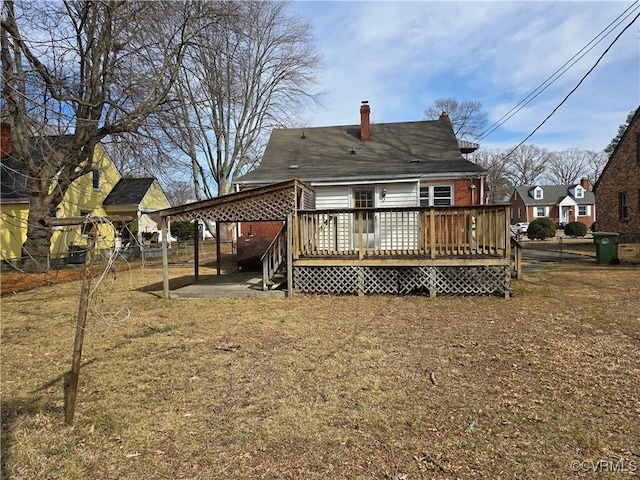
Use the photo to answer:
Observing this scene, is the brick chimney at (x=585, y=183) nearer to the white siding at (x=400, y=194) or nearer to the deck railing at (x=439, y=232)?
the white siding at (x=400, y=194)

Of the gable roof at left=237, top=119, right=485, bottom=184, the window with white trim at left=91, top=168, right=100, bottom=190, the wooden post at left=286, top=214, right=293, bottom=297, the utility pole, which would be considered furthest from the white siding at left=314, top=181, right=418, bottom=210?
the window with white trim at left=91, top=168, right=100, bottom=190

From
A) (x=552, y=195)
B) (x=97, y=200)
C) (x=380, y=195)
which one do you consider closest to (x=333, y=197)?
(x=380, y=195)

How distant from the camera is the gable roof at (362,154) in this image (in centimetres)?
1396

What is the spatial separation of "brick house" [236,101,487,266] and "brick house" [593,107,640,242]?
1158 centimetres

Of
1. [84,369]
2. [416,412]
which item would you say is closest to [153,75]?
[84,369]

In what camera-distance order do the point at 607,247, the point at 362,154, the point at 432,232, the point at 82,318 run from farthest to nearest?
1. the point at 362,154
2. the point at 607,247
3. the point at 432,232
4. the point at 82,318

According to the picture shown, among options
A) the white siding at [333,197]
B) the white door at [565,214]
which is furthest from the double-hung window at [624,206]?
the white door at [565,214]

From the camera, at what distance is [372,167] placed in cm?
1476

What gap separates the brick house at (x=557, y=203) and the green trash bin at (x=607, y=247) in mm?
41192

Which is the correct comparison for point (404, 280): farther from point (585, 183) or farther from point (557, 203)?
point (585, 183)

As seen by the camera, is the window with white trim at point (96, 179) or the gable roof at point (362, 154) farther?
the window with white trim at point (96, 179)

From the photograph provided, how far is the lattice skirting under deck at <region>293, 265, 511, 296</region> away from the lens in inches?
352

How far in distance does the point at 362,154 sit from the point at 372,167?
2180 mm

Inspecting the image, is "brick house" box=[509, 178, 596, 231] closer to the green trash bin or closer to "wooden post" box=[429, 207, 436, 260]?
the green trash bin
